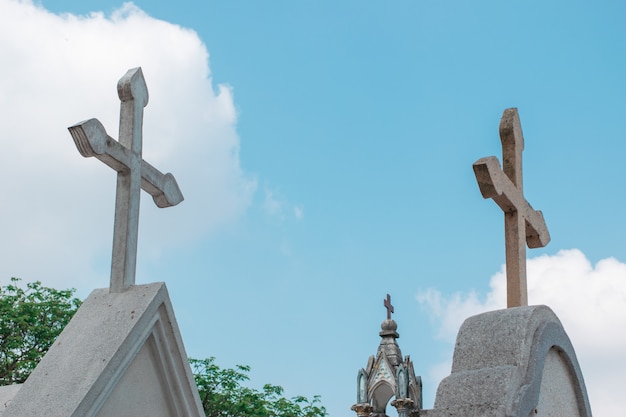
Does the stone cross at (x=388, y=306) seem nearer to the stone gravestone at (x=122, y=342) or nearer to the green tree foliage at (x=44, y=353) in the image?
the green tree foliage at (x=44, y=353)

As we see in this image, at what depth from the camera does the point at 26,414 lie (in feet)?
17.6

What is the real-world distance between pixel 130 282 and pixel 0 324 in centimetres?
1456

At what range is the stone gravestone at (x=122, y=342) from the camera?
5.45m

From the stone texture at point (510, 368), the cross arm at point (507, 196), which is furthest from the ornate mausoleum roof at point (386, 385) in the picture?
the stone texture at point (510, 368)

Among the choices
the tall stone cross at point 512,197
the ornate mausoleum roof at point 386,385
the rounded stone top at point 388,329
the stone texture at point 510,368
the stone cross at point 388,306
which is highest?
the stone cross at point 388,306

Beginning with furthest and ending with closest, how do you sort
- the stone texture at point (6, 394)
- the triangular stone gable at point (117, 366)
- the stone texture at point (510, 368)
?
the stone texture at point (6, 394), the triangular stone gable at point (117, 366), the stone texture at point (510, 368)

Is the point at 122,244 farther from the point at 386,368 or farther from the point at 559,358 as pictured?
the point at 386,368

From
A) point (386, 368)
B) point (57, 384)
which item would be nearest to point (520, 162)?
point (57, 384)

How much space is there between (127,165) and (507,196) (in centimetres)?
259

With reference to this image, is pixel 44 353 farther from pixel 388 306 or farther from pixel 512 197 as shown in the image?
pixel 512 197

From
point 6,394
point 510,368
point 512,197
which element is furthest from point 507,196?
point 6,394

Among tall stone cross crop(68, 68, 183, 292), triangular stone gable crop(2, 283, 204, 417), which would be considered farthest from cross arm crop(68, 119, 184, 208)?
triangular stone gable crop(2, 283, 204, 417)

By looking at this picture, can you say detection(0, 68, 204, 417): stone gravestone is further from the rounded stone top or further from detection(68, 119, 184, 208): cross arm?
the rounded stone top

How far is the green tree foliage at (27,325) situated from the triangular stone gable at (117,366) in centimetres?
1358
